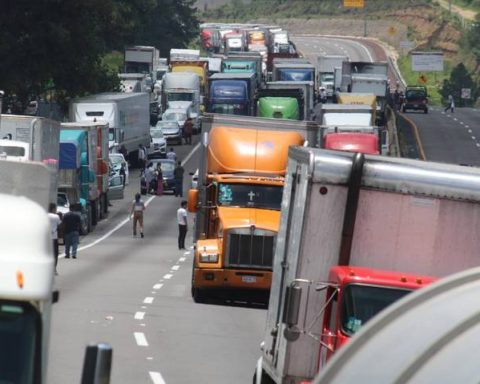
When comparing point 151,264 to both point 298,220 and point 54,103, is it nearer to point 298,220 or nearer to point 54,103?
point 298,220

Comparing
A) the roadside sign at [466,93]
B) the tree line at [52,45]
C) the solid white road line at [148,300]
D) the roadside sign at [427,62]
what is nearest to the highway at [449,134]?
the roadside sign at [427,62]

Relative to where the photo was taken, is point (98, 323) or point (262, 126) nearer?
point (98, 323)

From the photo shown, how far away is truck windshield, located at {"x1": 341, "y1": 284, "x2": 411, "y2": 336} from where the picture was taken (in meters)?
13.5

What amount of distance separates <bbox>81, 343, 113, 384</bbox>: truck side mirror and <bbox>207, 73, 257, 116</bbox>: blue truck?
72.8m

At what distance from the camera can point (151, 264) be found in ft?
130

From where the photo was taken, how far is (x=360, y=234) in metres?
14.8

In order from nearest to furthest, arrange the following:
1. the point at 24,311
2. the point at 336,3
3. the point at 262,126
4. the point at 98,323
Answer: the point at 24,311 → the point at 98,323 → the point at 262,126 → the point at 336,3

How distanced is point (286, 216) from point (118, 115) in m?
53.8

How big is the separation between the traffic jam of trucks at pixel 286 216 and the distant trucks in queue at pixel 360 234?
0.01 meters

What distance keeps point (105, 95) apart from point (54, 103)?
40.4ft

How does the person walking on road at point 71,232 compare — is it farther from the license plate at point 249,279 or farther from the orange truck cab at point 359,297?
the orange truck cab at point 359,297

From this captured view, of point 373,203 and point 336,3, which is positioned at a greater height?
point 373,203

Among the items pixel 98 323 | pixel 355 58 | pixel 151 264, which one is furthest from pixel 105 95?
pixel 355 58

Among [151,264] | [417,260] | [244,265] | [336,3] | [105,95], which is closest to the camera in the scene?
[417,260]
